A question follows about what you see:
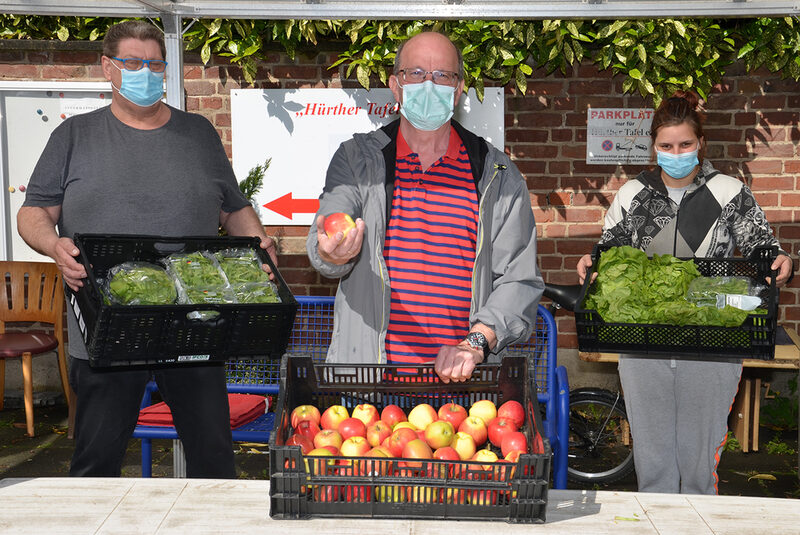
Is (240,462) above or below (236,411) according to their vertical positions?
below

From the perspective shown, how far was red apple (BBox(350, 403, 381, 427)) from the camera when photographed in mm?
2293

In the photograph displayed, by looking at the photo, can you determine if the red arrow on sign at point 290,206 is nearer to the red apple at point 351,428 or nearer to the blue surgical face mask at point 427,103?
the blue surgical face mask at point 427,103

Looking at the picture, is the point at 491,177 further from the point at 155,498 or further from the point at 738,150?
the point at 738,150

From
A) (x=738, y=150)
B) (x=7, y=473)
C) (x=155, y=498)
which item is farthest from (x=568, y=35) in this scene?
(x=7, y=473)

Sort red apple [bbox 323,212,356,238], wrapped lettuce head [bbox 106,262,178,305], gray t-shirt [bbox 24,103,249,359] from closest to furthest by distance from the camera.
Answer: red apple [bbox 323,212,356,238] < wrapped lettuce head [bbox 106,262,178,305] < gray t-shirt [bbox 24,103,249,359]

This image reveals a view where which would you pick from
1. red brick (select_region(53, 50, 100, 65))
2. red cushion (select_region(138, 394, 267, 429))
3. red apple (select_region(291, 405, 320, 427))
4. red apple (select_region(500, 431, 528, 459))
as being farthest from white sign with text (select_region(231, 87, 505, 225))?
red apple (select_region(500, 431, 528, 459))

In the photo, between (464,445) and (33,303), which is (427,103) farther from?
(33,303)

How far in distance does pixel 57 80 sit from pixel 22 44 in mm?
362

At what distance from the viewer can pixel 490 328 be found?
2570 mm

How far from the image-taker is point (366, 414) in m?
2.30

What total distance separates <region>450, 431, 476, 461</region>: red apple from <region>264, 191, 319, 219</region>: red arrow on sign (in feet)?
12.9

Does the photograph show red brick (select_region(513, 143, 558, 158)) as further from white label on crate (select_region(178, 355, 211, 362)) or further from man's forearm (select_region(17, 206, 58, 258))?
white label on crate (select_region(178, 355, 211, 362))

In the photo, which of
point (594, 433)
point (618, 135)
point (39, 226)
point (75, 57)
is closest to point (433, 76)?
point (39, 226)

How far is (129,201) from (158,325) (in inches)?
29.4
